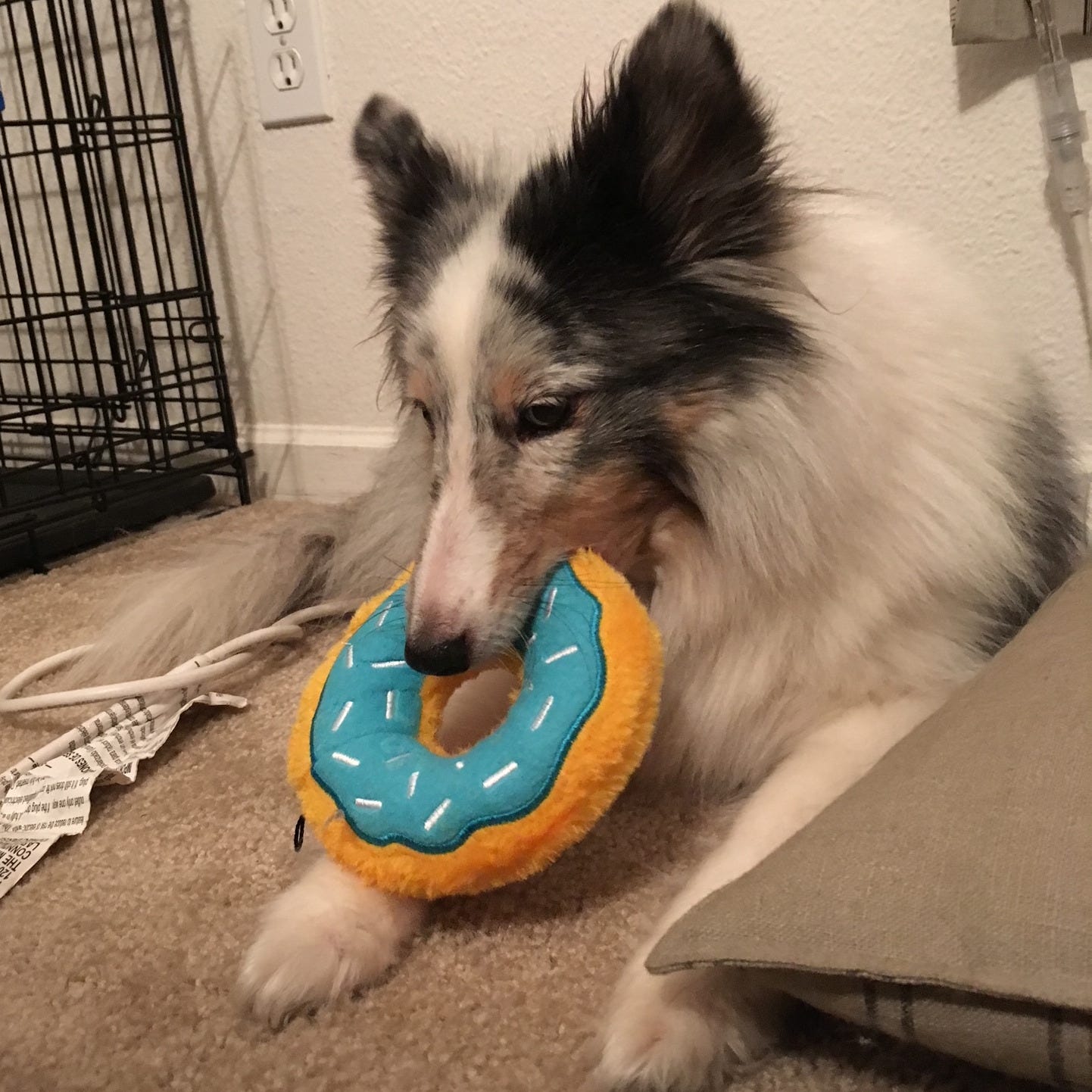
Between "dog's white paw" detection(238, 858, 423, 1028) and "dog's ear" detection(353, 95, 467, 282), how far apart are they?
796 millimetres

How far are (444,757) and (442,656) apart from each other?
0.34ft

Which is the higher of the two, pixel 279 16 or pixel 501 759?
pixel 279 16

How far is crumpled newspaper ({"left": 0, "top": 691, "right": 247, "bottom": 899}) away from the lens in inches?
46.4

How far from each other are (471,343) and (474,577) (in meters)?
0.26

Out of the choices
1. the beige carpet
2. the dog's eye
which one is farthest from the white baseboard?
the dog's eye

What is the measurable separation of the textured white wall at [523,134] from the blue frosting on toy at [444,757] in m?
0.73

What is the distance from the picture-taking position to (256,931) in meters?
0.99

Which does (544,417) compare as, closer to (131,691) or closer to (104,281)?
(131,691)

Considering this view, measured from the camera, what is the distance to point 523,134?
2082mm

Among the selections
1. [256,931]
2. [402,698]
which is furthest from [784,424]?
[256,931]

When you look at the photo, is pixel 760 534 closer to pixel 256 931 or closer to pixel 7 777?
pixel 256 931

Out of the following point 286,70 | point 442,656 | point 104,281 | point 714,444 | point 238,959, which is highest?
point 286,70

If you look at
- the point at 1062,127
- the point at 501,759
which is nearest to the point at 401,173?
the point at 501,759

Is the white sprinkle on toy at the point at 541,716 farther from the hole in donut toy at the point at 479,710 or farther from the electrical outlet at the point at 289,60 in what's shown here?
the electrical outlet at the point at 289,60
